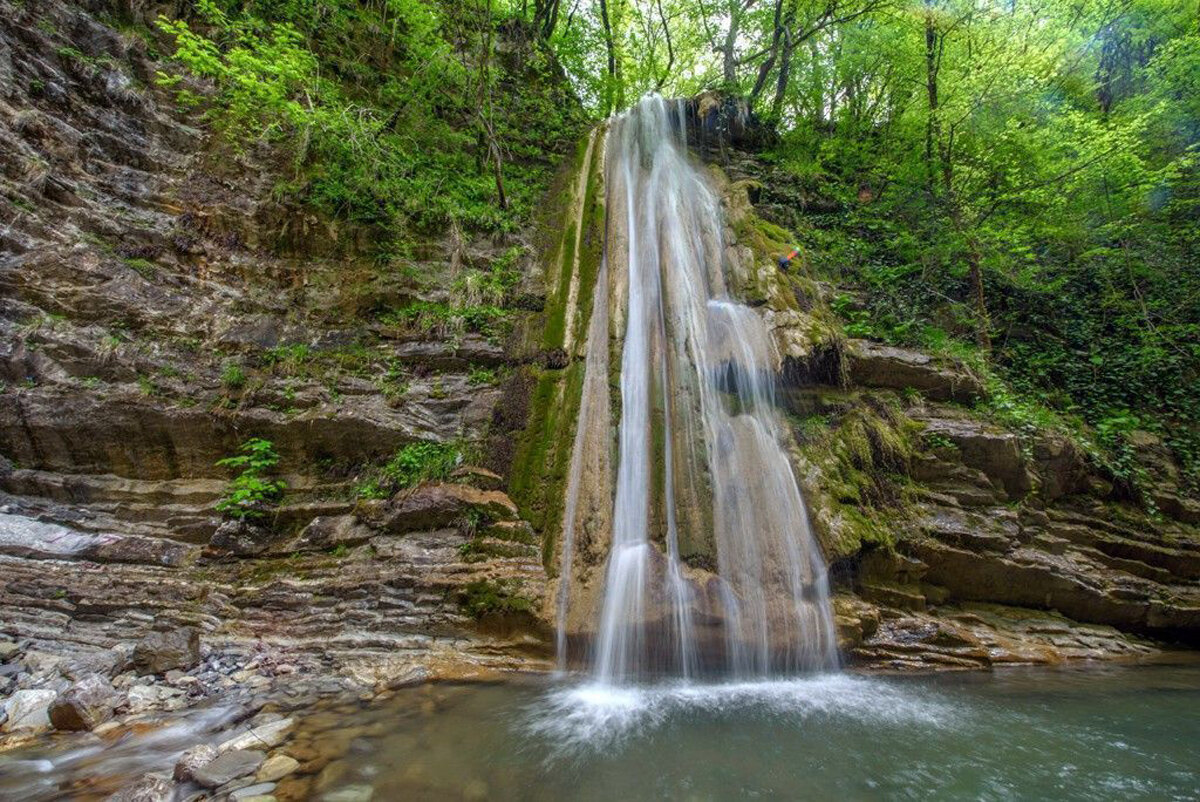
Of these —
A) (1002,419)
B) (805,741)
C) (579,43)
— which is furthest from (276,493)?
(579,43)

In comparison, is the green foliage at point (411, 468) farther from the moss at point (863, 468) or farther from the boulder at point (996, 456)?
the boulder at point (996, 456)

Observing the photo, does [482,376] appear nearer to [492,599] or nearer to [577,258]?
[577,258]

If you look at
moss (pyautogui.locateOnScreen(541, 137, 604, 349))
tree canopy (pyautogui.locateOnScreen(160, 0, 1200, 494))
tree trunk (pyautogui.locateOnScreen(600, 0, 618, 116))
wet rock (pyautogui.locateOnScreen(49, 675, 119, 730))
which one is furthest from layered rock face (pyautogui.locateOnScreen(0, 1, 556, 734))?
tree trunk (pyautogui.locateOnScreen(600, 0, 618, 116))

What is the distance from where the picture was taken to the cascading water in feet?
15.7

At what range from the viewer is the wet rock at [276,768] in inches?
112

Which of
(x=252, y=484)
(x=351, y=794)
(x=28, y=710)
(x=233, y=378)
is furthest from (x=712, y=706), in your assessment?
(x=233, y=378)

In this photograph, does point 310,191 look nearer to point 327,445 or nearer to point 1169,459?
point 327,445

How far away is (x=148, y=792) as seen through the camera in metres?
2.54

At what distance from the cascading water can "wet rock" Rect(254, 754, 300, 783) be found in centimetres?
238

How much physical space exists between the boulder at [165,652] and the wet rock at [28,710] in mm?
521

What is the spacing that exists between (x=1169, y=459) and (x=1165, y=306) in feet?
13.5

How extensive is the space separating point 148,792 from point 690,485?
4.77m

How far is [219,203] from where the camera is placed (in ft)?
23.2

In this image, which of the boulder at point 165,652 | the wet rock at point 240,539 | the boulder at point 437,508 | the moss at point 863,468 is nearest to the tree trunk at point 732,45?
the moss at point 863,468
